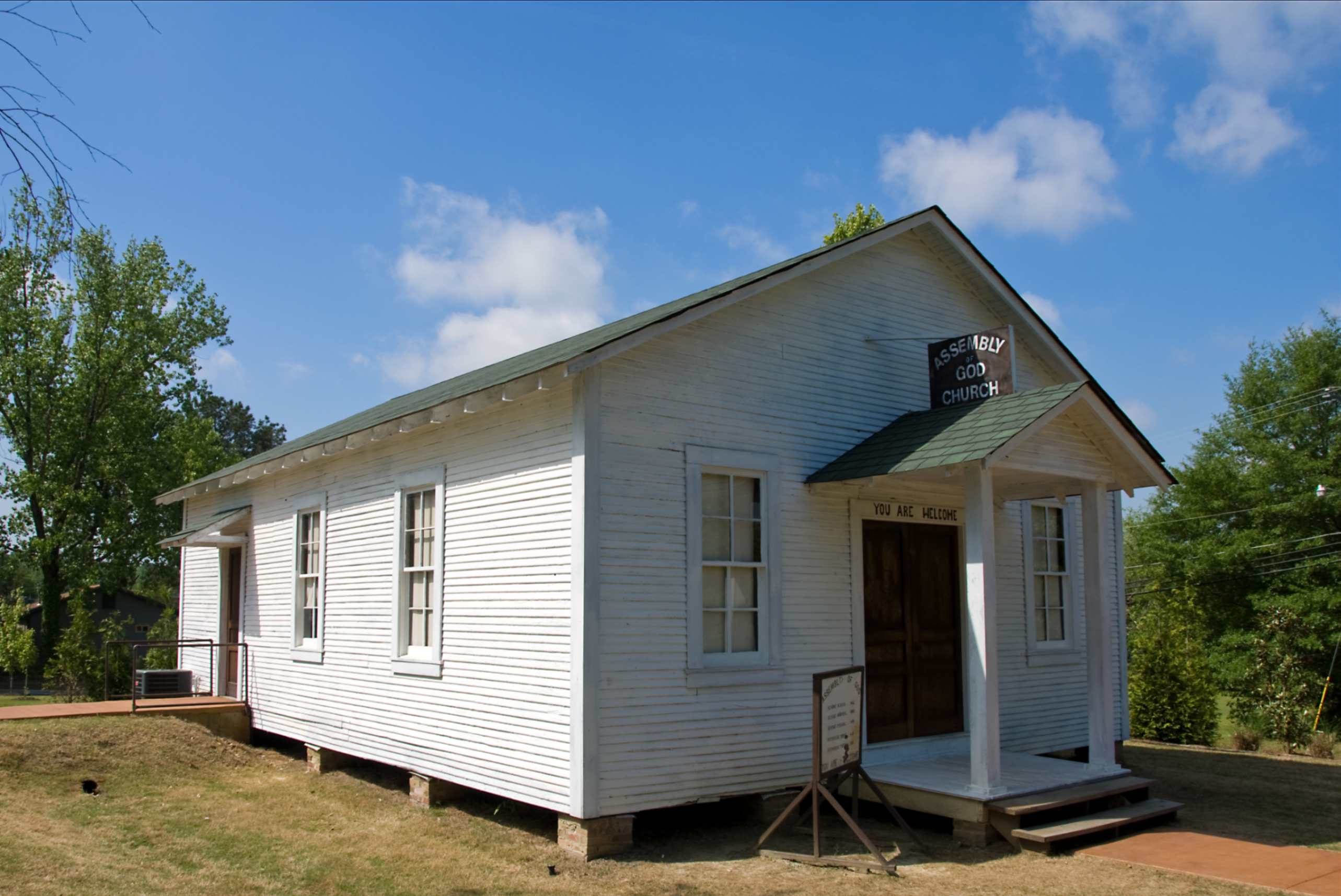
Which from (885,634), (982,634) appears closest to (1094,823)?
(982,634)

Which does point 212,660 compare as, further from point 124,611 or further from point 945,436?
point 124,611

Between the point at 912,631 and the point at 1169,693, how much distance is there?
8.00 m

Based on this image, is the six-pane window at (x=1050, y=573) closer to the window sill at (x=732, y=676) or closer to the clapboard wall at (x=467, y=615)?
the window sill at (x=732, y=676)

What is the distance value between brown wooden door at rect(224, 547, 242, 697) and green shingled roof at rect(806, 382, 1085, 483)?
10.6 meters

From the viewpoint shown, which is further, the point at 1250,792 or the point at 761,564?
the point at 1250,792

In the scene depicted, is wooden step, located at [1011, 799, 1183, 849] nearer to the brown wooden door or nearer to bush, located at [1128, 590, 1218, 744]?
bush, located at [1128, 590, 1218, 744]

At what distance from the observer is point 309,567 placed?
547 inches

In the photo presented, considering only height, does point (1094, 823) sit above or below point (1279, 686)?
above

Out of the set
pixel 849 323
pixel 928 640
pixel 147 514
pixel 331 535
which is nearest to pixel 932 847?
pixel 928 640

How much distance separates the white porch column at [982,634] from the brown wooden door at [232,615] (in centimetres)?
1173

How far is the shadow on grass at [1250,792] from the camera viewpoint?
9.49 meters

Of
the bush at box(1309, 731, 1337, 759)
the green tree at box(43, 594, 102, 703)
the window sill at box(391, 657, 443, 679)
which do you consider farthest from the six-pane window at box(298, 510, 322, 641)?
the bush at box(1309, 731, 1337, 759)

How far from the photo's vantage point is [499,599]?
31.6 ft

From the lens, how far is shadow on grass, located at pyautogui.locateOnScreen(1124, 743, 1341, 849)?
374 inches
